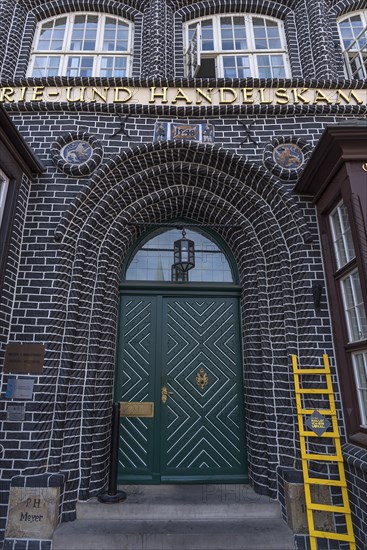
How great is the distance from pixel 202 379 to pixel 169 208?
2587 millimetres

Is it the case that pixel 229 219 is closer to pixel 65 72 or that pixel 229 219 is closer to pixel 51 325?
pixel 51 325

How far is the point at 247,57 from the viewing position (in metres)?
6.48

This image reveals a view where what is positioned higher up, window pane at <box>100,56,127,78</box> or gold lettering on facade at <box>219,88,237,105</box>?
window pane at <box>100,56,127,78</box>

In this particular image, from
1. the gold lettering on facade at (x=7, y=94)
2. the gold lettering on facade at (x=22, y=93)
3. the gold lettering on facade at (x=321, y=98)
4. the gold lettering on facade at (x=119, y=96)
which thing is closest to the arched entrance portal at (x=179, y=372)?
the gold lettering on facade at (x=119, y=96)

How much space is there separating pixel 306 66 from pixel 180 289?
440cm

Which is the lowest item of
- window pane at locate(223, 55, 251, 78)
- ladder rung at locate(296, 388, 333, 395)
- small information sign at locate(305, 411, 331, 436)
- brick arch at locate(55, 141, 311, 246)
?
small information sign at locate(305, 411, 331, 436)

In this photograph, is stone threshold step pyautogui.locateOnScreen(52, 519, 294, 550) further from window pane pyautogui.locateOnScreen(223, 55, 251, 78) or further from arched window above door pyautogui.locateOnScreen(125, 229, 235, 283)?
window pane pyautogui.locateOnScreen(223, 55, 251, 78)

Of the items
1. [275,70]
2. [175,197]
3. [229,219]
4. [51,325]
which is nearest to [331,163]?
[229,219]

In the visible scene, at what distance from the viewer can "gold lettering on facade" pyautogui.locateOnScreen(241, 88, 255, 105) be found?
18.2ft

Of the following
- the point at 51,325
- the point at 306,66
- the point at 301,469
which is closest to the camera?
the point at 301,469

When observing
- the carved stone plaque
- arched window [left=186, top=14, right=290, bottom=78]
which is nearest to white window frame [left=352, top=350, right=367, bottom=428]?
the carved stone plaque

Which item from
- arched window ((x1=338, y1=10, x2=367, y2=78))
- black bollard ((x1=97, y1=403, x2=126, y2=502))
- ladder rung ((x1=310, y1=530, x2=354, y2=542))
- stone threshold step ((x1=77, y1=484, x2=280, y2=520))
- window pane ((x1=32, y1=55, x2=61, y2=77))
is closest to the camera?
ladder rung ((x1=310, y1=530, x2=354, y2=542))

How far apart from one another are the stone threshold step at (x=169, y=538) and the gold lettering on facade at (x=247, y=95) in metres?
5.63

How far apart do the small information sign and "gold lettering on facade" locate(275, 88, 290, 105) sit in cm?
443
